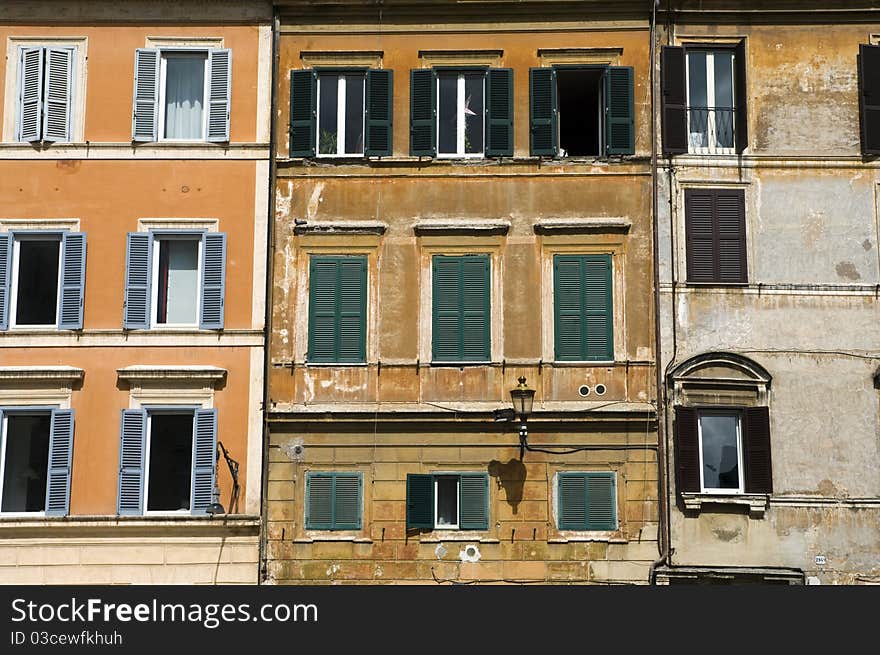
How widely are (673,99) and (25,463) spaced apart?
12.9 metres

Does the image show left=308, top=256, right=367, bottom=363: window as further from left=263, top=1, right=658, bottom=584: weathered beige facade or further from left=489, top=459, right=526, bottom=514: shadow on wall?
left=489, top=459, right=526, bottom=514: shadow on wall

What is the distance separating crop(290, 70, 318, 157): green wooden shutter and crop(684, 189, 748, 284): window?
6700mm

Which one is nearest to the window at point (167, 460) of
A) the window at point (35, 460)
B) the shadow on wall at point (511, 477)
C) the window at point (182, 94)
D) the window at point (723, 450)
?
the window at point (35, 460)

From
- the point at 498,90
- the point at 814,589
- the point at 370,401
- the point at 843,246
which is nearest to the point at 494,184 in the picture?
the point at 498,90

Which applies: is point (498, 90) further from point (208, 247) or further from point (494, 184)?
point (208, 247)

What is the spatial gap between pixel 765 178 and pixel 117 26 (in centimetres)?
1182

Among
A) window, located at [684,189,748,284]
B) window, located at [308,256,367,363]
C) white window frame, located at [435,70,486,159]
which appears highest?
white window frame, located at [435,70,486,159]

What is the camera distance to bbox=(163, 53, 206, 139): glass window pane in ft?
87.9

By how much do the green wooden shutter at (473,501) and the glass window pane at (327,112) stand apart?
6.31 metres

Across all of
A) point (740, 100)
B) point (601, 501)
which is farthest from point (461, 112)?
point (601, 501)

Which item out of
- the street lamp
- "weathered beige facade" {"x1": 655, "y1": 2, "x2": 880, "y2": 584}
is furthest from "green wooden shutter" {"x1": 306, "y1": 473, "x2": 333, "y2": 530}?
"weathered beige facade" {"x1": 655, "y1": 2, "x2": 880, "y2": 584}

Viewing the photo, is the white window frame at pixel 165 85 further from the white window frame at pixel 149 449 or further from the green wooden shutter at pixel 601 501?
the green wooden shutter at pixel 601 501

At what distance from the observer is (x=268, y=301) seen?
85.3 feet

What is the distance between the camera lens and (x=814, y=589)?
2273 centimetres
